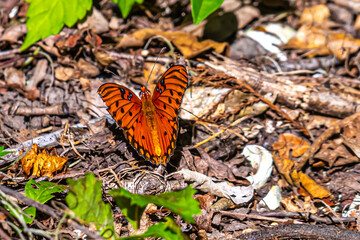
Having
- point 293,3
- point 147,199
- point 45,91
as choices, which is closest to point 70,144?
point 45,91

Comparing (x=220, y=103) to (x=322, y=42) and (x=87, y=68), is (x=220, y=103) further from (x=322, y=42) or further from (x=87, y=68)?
(x=322, y=42)

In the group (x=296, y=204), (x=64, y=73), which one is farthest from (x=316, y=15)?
(x=64, y=73)

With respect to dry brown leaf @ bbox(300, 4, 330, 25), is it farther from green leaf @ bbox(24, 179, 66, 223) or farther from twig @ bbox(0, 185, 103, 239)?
twig @ bbox(0, 185, 103, 239)

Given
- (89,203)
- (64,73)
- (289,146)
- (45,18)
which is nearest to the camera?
(89,203)

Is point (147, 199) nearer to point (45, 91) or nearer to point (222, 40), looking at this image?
point (45, 91)

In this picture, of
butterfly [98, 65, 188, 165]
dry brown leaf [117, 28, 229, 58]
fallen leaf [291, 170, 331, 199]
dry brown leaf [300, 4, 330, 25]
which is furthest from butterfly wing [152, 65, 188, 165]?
dry brown leaf [300, 4, 330, 25]
